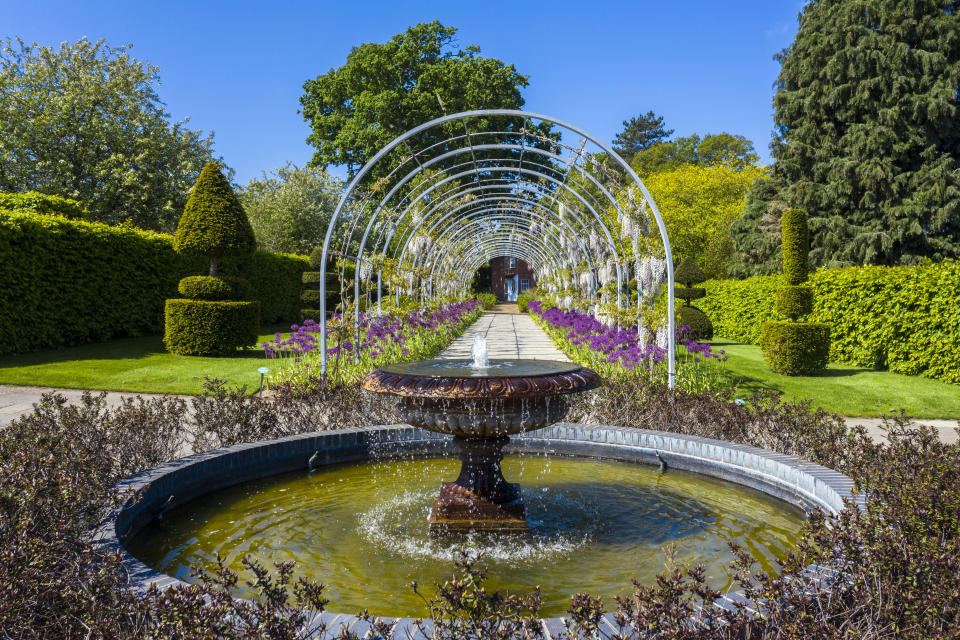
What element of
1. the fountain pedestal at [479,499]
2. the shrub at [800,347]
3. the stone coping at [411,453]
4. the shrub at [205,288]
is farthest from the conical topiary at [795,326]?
the shrub at [205,288]

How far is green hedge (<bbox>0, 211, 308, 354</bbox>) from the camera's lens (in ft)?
35.6

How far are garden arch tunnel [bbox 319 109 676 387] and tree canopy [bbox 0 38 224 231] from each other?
28.4 feet

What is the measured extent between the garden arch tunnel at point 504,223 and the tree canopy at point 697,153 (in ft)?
47.7

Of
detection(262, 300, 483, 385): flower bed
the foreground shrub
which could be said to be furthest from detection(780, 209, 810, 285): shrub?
the foreground shrub

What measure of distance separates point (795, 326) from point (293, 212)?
987 inches

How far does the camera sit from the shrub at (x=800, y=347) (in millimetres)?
10531

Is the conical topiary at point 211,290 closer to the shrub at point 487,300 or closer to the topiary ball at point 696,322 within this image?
the topiary ball at point 696,322

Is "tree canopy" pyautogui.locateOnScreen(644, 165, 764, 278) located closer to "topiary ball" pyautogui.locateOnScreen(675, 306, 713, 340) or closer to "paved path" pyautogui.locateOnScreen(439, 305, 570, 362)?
"paved path" pyautogui.locateOnScreen(439, 305, 570, 362)

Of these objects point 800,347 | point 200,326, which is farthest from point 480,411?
point 200,326

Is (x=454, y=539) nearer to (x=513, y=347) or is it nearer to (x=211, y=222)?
(x=211, y=222)

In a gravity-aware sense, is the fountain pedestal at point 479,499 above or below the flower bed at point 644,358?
below

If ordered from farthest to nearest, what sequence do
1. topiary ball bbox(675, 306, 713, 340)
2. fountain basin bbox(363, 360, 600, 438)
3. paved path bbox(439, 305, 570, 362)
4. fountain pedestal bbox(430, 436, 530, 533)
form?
1. topiary ball bbox(675, 306, 713, 340)
2. paved path bbox(439, 305, 570, 362)
3. fountain pedestal bbox(430, 436, 530, 533)
4. fountain basin bbox(363, 360, 600, 438)

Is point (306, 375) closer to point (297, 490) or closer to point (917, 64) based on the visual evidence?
point (297, 490)

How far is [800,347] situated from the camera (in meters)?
10.5
